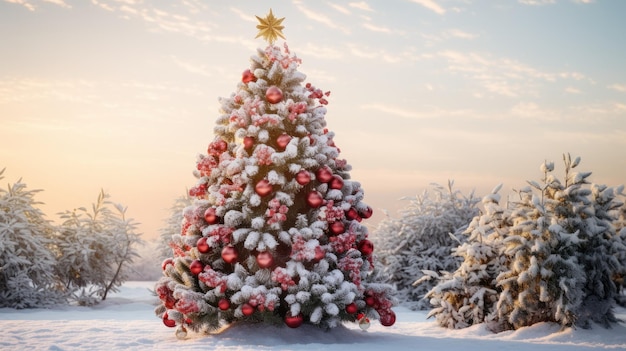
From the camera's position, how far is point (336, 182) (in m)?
10.3

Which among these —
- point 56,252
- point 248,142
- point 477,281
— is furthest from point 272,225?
point 56,252

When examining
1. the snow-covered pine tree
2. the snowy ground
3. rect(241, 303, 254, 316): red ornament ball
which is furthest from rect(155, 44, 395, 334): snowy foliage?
the snow-covered pine tree

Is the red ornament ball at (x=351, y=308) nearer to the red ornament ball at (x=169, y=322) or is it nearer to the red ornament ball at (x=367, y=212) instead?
the red ornament ball at (x=367, y=212)

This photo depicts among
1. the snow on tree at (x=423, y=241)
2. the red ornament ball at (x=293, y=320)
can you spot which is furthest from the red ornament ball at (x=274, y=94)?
the snow on tree at (x=423, y=241)

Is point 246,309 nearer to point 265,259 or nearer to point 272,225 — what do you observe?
point 265,259

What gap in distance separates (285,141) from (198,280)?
284 cm

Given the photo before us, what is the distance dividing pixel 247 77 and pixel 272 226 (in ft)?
9.41

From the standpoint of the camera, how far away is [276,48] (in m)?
10.9

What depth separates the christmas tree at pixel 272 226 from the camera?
31.4 feet

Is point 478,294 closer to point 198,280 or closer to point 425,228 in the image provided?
point 198,280

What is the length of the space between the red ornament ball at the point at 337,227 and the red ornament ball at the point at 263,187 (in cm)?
125

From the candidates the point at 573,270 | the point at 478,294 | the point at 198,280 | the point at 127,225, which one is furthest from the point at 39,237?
the point at 573,270

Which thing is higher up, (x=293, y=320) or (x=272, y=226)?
(x=272, y=226)

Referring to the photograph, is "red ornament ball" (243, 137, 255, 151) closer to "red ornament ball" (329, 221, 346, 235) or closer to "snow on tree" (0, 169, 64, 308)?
"red ornament ball" (329, 221, 346, 235)
